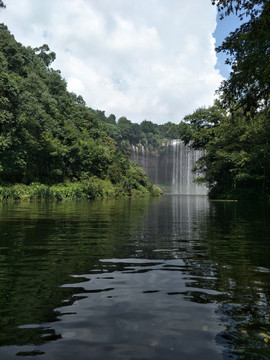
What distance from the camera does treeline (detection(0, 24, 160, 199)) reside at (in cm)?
3272

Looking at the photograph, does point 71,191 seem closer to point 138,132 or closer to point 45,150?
point 45,150

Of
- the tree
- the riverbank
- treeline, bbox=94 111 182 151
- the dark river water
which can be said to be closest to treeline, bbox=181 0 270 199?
the tree

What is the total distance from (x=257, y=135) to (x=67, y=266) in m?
32.8

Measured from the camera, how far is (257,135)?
108 ft

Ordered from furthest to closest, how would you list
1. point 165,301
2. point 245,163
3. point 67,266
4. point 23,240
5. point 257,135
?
1. point 245,163
2. point 257,135
3. point 23,240
4. point 67,266
5. point 165,301

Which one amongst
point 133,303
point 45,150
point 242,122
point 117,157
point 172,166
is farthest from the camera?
point 172,166

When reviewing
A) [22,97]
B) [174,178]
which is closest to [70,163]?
[22,97]

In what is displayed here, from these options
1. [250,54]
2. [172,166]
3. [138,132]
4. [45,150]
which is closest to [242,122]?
[250,54]

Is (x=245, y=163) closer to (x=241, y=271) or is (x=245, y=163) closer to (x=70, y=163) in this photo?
(x=70, y=163)

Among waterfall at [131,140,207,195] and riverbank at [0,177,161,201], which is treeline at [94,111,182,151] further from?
riverbank at [0,177,161,201]

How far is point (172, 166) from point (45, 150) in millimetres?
60247

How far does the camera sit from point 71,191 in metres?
38.6

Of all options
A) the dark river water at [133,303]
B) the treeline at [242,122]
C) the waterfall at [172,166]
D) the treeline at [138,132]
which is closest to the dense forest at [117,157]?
the treeline at [242,122]

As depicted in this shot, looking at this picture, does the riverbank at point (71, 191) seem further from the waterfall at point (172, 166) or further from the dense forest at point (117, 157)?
the waterfall at point (172, 166)
